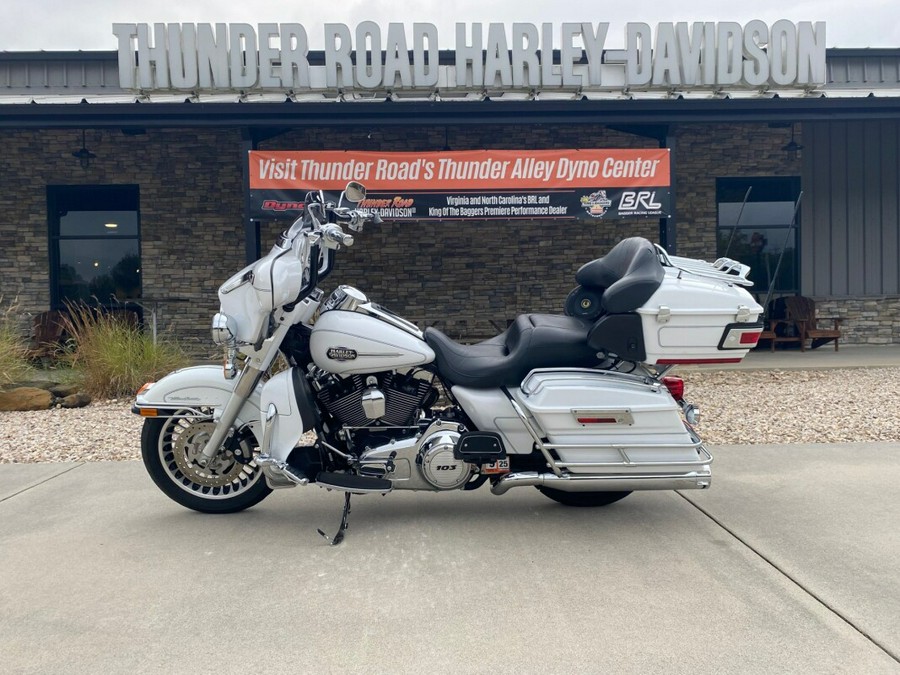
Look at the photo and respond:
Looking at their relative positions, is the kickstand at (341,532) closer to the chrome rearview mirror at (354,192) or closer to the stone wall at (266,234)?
the chrome rearview mirror at (354,192)

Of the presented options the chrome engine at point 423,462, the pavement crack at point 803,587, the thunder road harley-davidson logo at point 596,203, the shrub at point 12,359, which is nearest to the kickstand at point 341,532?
the chrome engine at point 423,462

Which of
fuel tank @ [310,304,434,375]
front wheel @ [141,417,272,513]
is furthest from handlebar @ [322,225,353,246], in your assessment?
front wheel @ [141,417,272,513]

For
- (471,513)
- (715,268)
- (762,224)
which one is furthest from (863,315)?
(471,513)

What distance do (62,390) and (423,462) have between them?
5.91 m

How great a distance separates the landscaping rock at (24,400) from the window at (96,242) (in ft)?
16.7

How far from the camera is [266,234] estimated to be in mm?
12555

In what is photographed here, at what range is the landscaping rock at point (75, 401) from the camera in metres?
7.63

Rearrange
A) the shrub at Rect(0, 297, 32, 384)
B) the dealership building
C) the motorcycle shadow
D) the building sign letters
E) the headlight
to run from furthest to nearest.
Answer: the dealership building, the building sign letters, the shrub at Rect(0, 297, 32, 384), the motorcycle shadow, the headlight

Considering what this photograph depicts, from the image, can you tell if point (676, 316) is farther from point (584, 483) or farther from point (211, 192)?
point (211, 192)

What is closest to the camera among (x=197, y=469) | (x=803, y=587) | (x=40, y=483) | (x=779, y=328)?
(x=803, y=587)

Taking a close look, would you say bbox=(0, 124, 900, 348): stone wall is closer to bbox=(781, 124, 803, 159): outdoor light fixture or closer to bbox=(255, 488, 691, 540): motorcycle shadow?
bbox=(781, 124, 803, 159): outdoor light fixture

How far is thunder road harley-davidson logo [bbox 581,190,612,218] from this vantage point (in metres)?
10.0

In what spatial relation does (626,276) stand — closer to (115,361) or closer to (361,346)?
(361,346)

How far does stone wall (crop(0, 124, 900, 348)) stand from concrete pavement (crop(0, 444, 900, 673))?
818 cm
